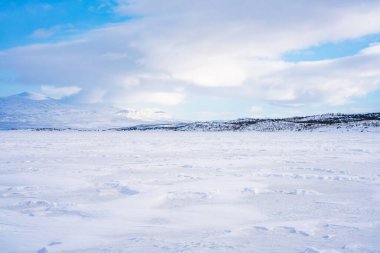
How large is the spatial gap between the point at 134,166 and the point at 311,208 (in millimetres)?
5510

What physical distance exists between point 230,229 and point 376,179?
4.43 metres

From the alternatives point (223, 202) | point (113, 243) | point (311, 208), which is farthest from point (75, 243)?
point (311, 208)

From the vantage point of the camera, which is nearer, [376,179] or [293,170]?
[376,179]

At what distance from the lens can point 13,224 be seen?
13.4 feet

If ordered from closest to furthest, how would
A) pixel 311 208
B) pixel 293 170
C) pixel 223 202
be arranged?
pixel 311 208 → pixel 223 202 → pixel 293 170

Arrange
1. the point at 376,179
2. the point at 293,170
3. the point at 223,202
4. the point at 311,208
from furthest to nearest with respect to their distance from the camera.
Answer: the point at 293,170
the point at 376,179
the point at 223,202
the point at 311,208

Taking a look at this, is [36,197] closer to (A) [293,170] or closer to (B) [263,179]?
(B) [263,179]

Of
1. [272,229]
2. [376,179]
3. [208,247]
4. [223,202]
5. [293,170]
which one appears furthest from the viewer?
[293,170]

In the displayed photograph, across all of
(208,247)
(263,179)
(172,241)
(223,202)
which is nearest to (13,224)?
(172,241)

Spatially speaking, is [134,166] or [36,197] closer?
[36,197]

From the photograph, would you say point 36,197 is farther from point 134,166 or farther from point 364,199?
point 364,199

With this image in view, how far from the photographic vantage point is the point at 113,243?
349 centimetres

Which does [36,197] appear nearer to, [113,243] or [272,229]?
[113,243]

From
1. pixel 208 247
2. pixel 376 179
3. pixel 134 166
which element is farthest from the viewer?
pixel 134 166
